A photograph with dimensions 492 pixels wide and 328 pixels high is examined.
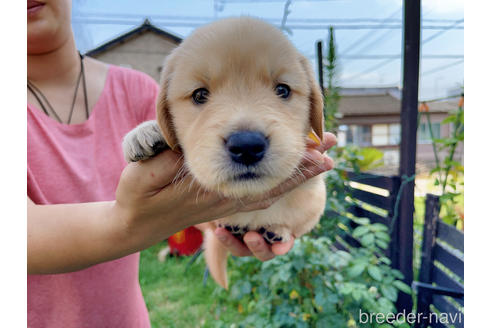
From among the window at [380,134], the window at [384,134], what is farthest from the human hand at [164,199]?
the window at [380,134]

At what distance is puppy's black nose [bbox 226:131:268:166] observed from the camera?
0.75 m

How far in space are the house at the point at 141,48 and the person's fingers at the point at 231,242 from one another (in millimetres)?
684

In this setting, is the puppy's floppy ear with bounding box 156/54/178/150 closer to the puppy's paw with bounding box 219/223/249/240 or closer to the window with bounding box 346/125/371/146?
the puppy's paw with bounding box 219/223/249/240

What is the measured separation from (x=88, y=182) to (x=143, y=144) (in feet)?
1.54

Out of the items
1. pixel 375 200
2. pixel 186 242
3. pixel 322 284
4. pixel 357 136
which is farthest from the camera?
pixel 186 242

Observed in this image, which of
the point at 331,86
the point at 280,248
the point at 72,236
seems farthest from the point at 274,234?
the point at 331,86

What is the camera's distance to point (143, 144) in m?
0.92

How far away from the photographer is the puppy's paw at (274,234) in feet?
4.57

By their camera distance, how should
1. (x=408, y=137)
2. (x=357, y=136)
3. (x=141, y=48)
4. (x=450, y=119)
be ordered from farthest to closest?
(x=357, y=136) → (x=450, y=119) → (x=408, y=137) → (x=141, y=48)

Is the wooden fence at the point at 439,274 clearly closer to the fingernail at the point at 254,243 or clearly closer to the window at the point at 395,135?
the window at the point at 395,135

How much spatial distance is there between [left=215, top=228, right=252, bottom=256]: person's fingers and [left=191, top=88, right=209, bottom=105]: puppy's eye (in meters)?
0.63

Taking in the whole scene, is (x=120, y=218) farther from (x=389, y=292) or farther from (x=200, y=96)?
(x=389, y=292)

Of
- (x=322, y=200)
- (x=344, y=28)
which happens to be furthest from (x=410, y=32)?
(x=322, y=200)
